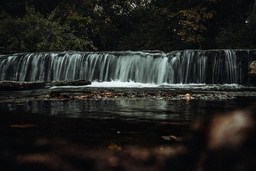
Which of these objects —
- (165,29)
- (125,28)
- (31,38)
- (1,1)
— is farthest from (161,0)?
(1,1)

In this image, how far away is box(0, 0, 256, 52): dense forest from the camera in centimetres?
3025

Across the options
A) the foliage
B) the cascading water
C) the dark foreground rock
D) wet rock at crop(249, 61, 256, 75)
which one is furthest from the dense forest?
the dark foreground rock

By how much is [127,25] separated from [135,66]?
14601 millimetres

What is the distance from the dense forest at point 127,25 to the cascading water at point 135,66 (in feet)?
17.4

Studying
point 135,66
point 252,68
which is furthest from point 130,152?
point 135,66

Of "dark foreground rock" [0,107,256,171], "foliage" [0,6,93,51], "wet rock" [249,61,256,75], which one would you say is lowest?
"dark foreground rock" [0,107,256,171]

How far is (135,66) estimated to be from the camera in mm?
23000

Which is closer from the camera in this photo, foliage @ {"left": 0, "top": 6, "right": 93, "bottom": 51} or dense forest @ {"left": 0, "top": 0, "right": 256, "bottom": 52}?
dense forest @ {"left": 0, "top": 0, "right": 256, "bottom": 52}

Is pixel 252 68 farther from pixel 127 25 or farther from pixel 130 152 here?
pixel 127 25

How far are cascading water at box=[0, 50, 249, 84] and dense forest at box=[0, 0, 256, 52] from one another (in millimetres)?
5293

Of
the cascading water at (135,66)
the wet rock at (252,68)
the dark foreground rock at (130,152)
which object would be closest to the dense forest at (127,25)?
the cascading water at (135,66)

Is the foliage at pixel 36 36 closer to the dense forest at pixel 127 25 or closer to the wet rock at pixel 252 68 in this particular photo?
the dense forest at pixel 127 25

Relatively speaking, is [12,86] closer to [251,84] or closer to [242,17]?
[251,84]

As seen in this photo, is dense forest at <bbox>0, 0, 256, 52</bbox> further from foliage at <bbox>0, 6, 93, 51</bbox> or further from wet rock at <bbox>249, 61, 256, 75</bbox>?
wet rock at <bbox>249, 61, 256, 75</bbox>
